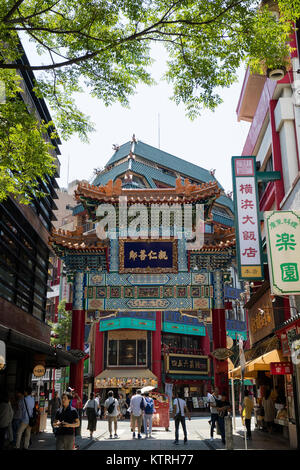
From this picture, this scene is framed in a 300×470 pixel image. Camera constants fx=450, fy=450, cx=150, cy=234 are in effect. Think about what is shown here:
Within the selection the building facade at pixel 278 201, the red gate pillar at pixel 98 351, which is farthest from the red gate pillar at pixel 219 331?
the red gate pillar at pixel 98 351

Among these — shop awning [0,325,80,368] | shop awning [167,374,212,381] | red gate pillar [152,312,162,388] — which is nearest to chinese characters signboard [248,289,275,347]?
shop awning [0,325,80,368]

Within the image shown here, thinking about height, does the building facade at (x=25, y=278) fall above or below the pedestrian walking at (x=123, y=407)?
above

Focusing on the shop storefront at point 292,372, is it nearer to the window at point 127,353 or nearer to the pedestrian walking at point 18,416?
the pedestrian walking at point 18,416

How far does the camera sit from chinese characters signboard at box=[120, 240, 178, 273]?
59.7 feet

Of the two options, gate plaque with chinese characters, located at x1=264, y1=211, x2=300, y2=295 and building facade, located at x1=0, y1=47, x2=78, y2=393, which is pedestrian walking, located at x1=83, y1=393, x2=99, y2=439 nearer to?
building facade, located at x1=0, y1=47, x2=78, y2=393

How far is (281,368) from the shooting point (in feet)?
43.9

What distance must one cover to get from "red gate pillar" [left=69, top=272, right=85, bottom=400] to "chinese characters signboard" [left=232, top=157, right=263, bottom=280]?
7049 millimetres

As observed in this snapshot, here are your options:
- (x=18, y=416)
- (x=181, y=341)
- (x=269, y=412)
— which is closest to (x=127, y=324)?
(x=181, y=341)

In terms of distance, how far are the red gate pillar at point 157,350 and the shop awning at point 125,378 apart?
522 millimetres

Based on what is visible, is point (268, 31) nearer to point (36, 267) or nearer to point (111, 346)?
point (36, 267)

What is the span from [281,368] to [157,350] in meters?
25.4

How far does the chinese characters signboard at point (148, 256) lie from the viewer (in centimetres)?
1820

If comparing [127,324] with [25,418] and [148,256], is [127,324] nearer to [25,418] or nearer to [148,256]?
[148,256]
